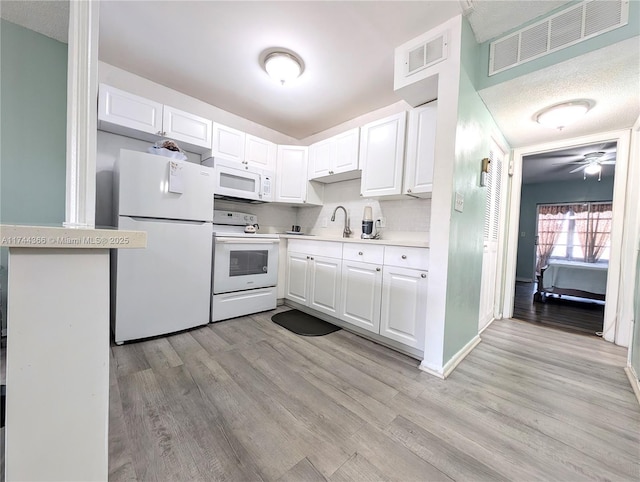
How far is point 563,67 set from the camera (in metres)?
1.59

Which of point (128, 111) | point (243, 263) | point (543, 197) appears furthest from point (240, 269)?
point (543, 197)

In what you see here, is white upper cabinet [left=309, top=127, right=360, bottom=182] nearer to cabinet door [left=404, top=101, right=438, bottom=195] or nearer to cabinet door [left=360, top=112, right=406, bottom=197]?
cabinet door [left=360, top=112, right=406, bottom=197]

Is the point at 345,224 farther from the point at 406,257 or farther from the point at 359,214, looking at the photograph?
the point at 406,257

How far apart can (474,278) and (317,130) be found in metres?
2.79

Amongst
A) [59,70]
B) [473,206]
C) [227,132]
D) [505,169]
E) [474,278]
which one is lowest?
[474,278]

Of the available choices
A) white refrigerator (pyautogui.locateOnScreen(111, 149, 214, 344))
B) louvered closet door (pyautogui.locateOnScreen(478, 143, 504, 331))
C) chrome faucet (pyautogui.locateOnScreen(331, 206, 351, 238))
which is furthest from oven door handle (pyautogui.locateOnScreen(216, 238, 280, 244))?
louvered closet door (pyautogui.locateOnScreen(478, 143, 504, 331))

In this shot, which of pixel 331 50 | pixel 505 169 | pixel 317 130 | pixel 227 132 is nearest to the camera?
pixel 331 50

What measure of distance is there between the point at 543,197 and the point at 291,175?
6.41m

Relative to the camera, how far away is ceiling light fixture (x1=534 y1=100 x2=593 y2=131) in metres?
1.99

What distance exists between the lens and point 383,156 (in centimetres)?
242

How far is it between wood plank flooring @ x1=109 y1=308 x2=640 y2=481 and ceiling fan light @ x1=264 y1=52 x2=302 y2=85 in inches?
92.3

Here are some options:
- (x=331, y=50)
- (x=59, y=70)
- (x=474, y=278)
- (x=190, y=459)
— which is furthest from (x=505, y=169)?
(x=59, y=70)

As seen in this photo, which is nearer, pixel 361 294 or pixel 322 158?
pixel 361 294

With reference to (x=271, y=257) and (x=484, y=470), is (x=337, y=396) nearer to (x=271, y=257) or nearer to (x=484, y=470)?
(x=484, y=470)
